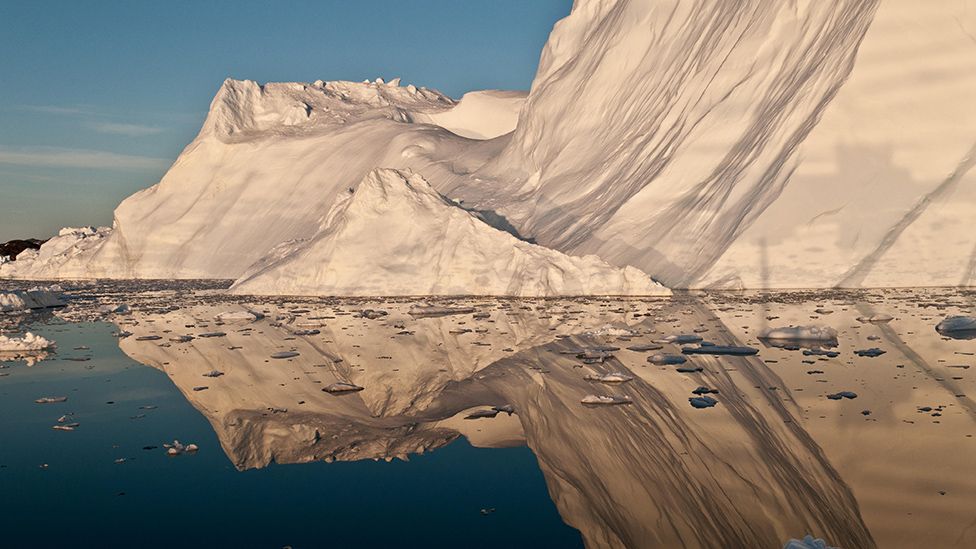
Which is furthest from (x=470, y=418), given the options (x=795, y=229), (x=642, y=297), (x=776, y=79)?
(x=776, y=79)

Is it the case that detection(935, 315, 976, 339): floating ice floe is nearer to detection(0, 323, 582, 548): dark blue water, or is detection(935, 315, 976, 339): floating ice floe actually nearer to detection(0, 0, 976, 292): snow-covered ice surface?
detection(0, 323, 582, 548): dark blue water

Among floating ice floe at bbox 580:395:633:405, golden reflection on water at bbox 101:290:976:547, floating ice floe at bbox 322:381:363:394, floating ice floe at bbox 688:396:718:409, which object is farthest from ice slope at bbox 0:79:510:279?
floating ice floe at bbox 688:396:718:409

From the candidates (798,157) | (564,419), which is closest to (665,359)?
(564,419)

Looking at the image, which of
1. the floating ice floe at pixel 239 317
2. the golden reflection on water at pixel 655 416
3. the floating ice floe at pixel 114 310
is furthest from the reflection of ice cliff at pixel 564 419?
the floating ice floe at pixel 114 310

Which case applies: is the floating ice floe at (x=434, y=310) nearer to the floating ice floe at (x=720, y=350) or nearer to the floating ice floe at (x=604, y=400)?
the floating ice floe at (x=720, y=350)

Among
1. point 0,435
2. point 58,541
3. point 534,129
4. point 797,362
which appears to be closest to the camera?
point 58,541

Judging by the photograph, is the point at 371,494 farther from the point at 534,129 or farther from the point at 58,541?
the point at 534,129
